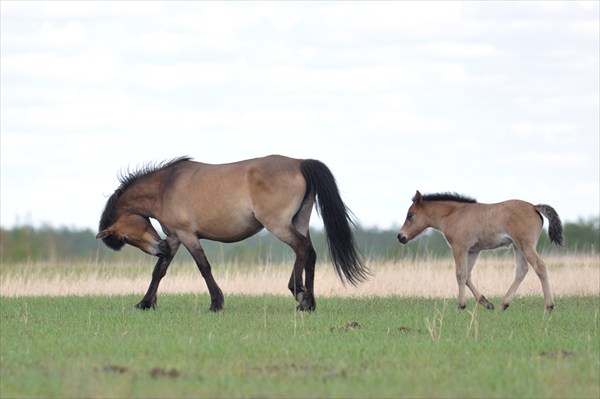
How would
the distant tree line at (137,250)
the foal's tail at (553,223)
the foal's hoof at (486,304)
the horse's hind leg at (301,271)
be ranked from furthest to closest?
the distant tree line at (137,250) < the foal's hoof at (486,304) < the foal's tail at (553,223) < the horse's hind leg at (301,271)

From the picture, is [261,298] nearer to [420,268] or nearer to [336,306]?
[336,306]

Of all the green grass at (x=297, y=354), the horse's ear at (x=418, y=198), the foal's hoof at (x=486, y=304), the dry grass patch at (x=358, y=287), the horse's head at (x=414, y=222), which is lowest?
the green grass at (x=297, y=354)

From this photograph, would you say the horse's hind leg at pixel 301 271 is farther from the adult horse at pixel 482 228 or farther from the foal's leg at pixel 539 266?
the foal's leg at pixel 539 266

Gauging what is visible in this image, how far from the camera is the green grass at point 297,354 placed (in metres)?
7.49

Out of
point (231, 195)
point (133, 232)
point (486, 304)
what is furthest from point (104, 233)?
point (486, 304)

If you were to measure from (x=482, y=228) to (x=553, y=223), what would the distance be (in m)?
1.00

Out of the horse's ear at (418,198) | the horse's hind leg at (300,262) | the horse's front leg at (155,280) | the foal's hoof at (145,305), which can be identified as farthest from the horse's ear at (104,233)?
the horse's ear at (418,198)

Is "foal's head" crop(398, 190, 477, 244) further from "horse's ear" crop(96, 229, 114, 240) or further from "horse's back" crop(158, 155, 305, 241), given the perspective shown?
"horse's ear" crop(96, 229, 114, 240)

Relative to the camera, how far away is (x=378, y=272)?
21.8 m

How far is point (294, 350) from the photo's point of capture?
919cm

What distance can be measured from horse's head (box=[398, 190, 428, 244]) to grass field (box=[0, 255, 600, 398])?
1.02 m

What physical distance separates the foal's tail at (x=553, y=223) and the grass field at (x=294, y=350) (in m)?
1.03

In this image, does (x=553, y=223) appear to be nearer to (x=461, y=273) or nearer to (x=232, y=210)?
(x=461, y=273)

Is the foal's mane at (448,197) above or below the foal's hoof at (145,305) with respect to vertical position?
above
